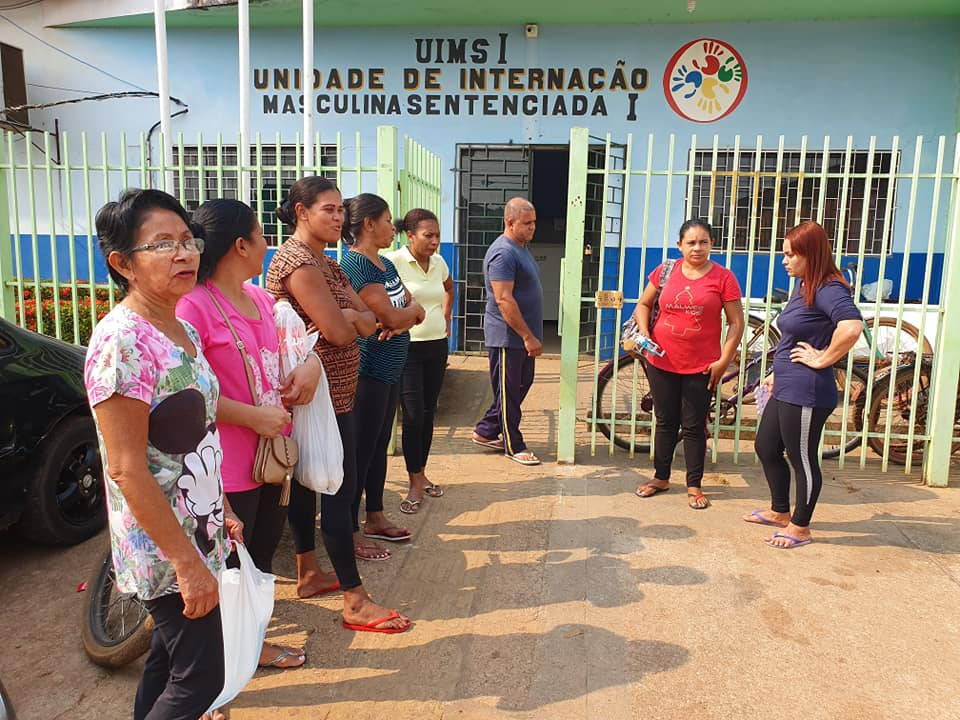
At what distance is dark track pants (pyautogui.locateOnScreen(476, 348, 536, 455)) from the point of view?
16.2ft

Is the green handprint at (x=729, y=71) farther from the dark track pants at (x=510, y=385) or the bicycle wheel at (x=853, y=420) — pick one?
the dark track pants at (x=510, y=385)

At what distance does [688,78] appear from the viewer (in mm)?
8250

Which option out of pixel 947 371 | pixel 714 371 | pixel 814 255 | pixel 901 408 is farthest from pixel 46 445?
pixel 901 408

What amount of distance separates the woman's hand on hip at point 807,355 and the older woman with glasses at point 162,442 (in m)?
2.90

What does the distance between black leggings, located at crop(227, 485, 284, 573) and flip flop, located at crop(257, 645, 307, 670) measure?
0.41 m

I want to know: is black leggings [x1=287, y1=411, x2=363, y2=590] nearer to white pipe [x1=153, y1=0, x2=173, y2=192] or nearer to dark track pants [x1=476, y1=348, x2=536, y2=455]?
dark track pants [x1=476, y1=348, x2=536, y2=455]

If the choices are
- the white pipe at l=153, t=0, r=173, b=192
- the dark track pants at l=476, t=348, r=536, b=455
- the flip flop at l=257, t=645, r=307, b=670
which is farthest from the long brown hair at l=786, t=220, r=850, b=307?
the white pipe at l=153, t=0, r=173, b=192

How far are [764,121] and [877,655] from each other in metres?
6.82

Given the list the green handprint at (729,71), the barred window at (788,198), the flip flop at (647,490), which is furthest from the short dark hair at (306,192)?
the green handprint at (729,71)

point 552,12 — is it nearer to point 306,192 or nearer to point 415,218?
point 415,218

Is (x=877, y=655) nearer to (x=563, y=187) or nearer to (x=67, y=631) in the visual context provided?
(x=67, y=631)

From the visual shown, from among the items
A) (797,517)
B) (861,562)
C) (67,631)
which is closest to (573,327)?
(797,517)

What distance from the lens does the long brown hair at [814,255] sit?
354 cm

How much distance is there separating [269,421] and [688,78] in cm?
762
